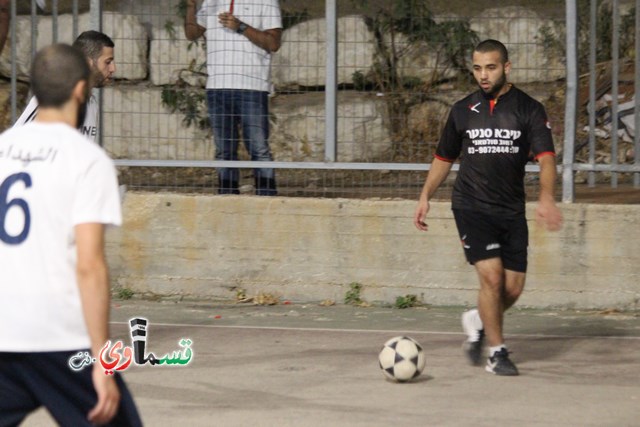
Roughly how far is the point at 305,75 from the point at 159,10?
1.39m

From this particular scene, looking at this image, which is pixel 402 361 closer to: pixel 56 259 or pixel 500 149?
pixel 500 149

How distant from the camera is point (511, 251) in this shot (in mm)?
7871

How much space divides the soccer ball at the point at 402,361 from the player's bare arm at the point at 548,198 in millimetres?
1084

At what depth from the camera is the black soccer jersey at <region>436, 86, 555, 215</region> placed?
305 inches

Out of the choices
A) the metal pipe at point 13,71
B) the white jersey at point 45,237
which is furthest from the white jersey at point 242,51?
the white jersey at point 45,237

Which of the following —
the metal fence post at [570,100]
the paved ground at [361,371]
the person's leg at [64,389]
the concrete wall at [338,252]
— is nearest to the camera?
the person's leg at [64,389]

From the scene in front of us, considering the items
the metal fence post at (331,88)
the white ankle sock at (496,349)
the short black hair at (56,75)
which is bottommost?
the white ankle sock at (496,349)

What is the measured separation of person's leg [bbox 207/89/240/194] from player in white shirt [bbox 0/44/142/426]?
648cm

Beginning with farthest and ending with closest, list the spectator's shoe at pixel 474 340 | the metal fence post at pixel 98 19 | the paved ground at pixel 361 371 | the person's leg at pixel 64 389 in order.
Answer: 1. the metal fence post at pixel 98 19
2. the spectator's shoe at pixel 474 340
3. the paved ground at pixel 361 371
4. the person's leg at pixel 64 389

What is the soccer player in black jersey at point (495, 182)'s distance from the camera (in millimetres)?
7723

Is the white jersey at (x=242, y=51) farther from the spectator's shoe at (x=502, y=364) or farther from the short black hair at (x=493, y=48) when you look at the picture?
the spectator's shoe at (x=502, y=364)

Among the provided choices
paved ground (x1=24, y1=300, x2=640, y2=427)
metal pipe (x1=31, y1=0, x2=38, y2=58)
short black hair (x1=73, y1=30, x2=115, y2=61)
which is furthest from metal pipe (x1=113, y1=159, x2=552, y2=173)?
short black hair (x1=73, y1=30, x2=115, y2=61)

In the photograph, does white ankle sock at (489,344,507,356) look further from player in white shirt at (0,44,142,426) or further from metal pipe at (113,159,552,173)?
player in white shirt at (0,44,142,426)

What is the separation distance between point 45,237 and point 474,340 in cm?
438
